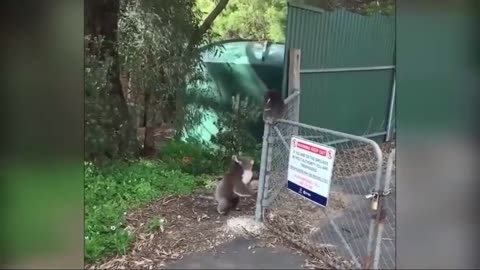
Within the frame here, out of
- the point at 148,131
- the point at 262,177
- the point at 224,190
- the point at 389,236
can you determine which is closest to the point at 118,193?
the point at 148,131

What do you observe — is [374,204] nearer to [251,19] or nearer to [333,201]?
[333,201]

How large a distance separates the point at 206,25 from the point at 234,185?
444mm

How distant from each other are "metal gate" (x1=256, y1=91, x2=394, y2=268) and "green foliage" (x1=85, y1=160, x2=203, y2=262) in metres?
0.22

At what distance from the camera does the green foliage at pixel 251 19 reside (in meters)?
1.63

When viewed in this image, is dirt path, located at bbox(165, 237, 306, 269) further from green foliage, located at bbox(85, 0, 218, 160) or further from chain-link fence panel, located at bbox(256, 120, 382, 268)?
green foliage, located at bbox(85, 0, 218, 160)

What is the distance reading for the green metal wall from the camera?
1618 millimetres

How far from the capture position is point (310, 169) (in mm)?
1631

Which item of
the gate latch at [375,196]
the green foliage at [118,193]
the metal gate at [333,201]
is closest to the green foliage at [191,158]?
the green foliage at [118,193]

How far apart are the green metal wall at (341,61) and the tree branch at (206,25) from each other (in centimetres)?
19

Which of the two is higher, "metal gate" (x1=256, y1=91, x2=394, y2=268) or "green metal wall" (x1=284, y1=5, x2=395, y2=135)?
"green metal wall" (x1=284, y1=5, x2=395, y2=135)

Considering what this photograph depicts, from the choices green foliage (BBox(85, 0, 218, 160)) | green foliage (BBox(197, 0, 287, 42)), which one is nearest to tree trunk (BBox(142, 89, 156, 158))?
green foliage (BBox(85, 0, 218, 160))
